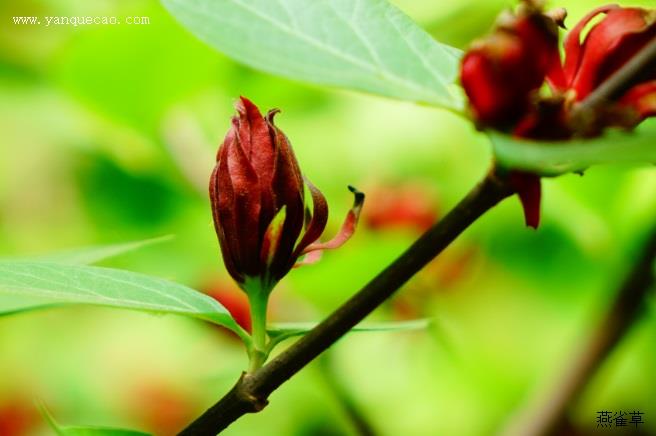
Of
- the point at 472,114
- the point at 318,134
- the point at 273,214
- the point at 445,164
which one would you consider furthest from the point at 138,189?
the point at 472,114

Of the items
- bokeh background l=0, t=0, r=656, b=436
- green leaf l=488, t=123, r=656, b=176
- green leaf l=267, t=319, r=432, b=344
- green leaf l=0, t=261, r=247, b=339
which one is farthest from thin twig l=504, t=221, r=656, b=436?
green leaf l=488, t=123, r=656, b=176

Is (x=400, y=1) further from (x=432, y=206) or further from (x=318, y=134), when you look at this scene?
(x=432, y=206)

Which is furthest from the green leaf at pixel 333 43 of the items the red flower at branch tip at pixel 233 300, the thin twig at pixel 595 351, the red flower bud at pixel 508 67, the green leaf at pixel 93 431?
the red flower at branch tip at pixel 233 300

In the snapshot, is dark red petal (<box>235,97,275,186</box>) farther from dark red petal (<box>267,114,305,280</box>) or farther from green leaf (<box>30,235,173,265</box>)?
green leaf (<box>30,235,173,265</box>)

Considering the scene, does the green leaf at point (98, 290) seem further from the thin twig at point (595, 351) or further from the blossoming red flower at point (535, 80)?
the thin twig at point (595, 351)

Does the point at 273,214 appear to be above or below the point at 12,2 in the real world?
below
